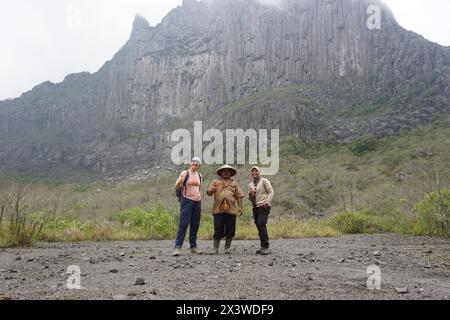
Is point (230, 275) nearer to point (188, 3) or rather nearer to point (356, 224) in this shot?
point (356, 224)

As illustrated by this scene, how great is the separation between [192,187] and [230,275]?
10.3ft

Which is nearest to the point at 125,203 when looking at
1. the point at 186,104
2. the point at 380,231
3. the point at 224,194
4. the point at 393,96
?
the point at 380,231

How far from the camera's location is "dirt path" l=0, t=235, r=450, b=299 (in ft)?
15.5

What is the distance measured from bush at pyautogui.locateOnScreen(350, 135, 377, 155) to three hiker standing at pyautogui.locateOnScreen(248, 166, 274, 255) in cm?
4482

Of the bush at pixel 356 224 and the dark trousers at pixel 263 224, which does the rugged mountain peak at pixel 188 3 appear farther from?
the dark trousers at pixel 263 224

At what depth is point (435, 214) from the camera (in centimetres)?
1196

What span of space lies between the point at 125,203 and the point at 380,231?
3219 centimetres

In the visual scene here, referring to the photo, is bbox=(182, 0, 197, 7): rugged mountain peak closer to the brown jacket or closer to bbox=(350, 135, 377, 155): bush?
bbox=(350, 135, 377, 155): bush

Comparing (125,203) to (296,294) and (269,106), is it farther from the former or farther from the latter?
(296,294)

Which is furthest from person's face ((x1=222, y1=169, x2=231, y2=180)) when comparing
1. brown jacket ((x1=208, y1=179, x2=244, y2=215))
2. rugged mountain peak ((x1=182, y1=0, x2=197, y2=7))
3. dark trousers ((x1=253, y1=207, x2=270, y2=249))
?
rugged mountain peak ((x1=182, y1=0, x2=197, y2=7))

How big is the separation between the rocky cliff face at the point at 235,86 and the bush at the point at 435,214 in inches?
1743

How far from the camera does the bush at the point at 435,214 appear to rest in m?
11.8

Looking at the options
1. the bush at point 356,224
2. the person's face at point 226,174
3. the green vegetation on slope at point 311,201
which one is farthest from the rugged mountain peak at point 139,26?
the person's face at point 226,174

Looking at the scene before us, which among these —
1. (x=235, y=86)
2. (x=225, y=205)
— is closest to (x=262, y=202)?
(x=225, y=205)
